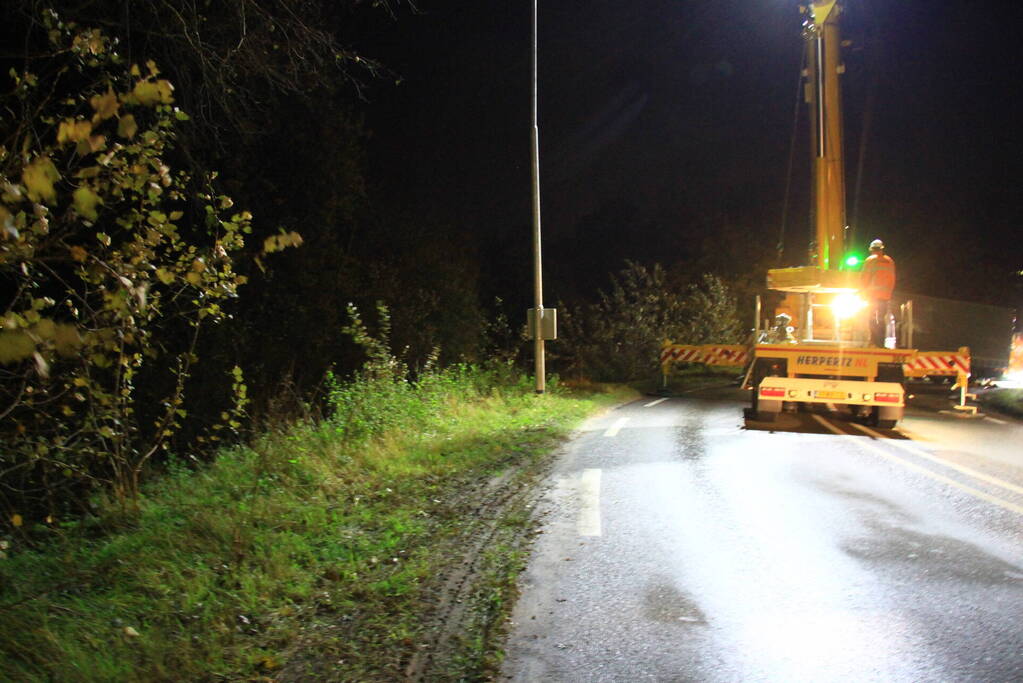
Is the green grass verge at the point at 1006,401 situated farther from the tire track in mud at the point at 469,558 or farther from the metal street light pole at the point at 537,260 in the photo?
the tire track in mud at the point at 469,558

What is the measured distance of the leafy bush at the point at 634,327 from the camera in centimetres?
2798

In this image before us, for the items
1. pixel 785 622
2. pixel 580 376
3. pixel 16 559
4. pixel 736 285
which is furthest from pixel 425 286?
pixel 736 285

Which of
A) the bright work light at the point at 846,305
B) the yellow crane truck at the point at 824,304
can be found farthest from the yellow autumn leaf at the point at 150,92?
the bright work light at the point at 846,305

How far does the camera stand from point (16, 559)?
602cm

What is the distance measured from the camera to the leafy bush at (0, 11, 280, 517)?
11.8 ft

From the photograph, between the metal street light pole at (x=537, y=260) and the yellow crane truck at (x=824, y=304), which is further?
the metal street light pole at (x=537, y=260)

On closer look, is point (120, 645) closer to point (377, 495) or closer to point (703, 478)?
point (377, 495)

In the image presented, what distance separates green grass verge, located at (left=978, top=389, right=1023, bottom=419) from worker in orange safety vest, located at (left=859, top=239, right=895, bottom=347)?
4.28 m

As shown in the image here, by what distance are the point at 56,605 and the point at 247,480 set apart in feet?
11.1

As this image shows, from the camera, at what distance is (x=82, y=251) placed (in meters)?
4.23

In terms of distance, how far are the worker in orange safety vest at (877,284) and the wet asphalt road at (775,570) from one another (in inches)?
161

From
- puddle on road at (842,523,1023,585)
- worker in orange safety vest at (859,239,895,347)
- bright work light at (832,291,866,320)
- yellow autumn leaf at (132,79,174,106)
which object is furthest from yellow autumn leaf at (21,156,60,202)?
bright work light at (832,291,866,320)

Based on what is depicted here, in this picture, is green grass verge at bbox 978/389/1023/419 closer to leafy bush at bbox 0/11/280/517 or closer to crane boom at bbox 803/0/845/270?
crane boom at bbox 803/0/845/270

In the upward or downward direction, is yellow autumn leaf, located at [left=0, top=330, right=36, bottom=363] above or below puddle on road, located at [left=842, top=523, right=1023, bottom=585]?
above
